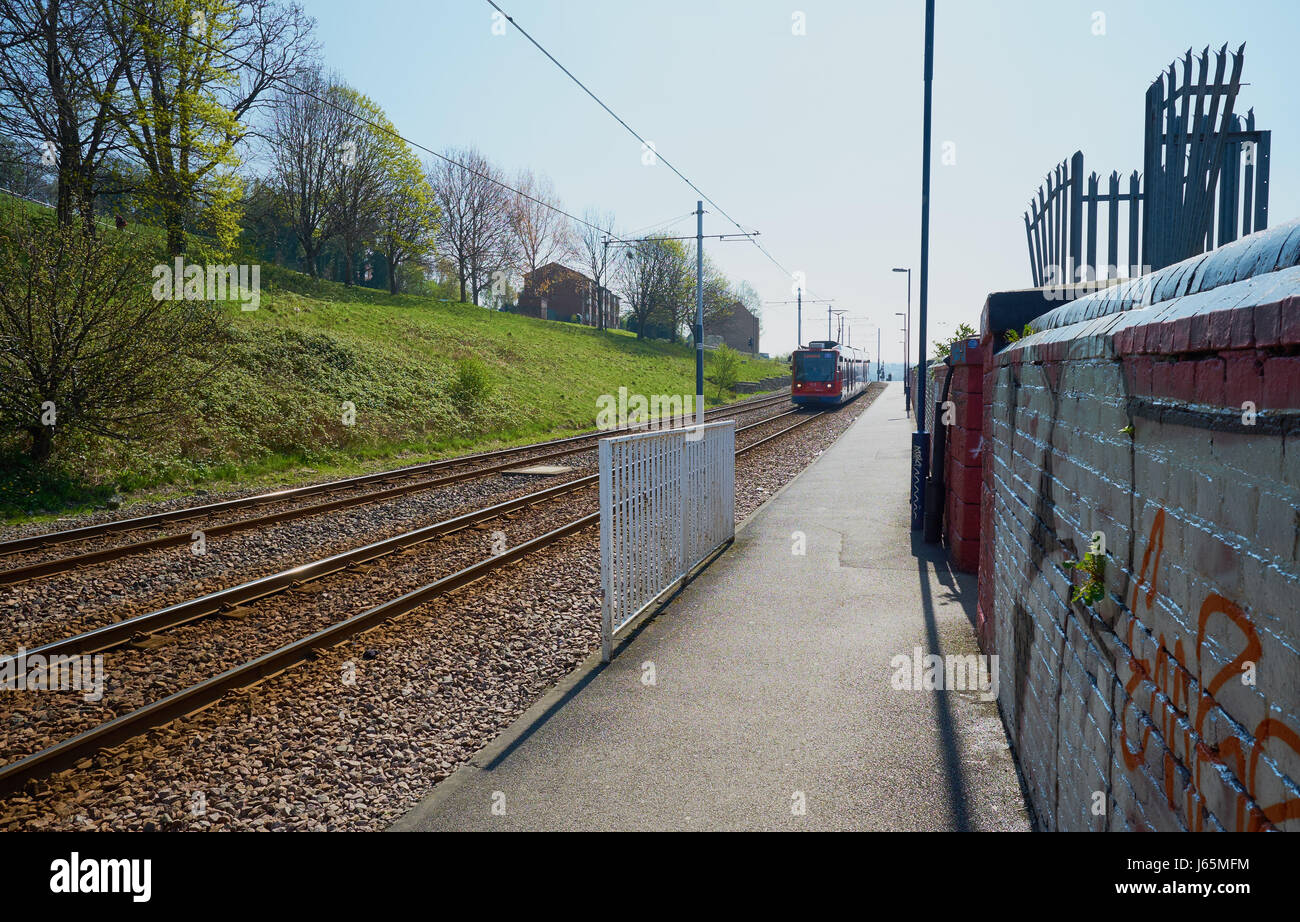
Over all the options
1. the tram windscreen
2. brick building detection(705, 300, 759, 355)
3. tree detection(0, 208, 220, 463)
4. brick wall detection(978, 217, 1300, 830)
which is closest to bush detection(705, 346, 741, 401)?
the tram windscreen

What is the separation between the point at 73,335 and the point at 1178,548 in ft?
52.4

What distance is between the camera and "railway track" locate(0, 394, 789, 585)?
30.0 feet

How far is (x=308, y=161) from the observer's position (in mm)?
47688

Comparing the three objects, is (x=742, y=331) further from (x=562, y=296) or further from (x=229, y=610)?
(x=229, y=610)

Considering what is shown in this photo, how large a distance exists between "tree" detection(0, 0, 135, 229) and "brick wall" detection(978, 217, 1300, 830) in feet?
73.6

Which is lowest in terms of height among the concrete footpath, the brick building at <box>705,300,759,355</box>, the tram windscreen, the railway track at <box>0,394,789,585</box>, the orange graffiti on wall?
the concrete footpath

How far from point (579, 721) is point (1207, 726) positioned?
12.5 feet

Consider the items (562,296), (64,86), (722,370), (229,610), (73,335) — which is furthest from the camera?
(562,296)

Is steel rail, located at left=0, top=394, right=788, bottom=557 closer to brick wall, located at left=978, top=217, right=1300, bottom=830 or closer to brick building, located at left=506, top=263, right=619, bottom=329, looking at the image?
brick wall, located at left=978, top=217, right=1300, bottom=830

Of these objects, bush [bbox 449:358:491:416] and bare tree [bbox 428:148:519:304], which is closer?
bush [bbox 449:358:491:416]

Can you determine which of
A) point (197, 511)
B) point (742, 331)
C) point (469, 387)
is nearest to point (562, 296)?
point (742, 331)

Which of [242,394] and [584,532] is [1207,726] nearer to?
[584,532]
